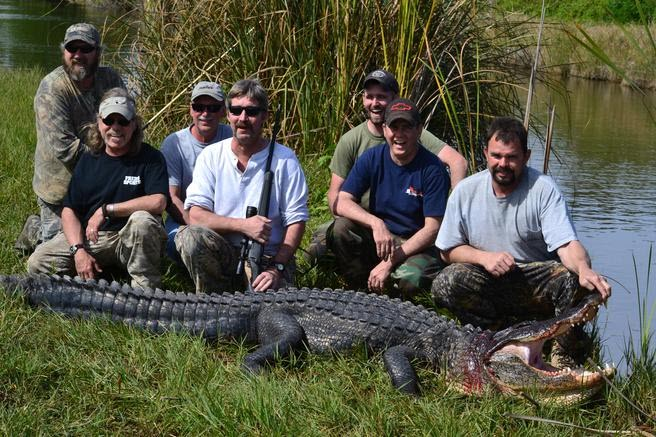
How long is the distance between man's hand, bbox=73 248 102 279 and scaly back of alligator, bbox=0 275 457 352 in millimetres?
403

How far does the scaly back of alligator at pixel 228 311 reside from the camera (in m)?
4.36

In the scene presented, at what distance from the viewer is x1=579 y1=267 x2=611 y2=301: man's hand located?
151 inches

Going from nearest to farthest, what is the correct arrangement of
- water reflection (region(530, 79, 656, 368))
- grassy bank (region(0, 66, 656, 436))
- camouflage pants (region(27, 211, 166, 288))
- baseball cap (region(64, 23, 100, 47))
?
grassy bank (region(0, 66, 656, 436))
camouflage pants (region(27, 211, 166, 288))
baseball cap (region(64, 23, 100, 47))
water reflection (region(530, 79, 656, 368))

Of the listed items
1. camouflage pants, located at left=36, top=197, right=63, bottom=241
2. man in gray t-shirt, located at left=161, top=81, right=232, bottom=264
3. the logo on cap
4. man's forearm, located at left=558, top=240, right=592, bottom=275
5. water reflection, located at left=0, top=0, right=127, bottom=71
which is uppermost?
water reflection, located at left=0, top=0, right=127, bottom=71

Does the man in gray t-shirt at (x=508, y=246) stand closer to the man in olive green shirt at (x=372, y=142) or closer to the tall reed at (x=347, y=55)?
the man in olive green shirt at (x=372, y=142)

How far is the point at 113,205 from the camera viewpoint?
495 cm

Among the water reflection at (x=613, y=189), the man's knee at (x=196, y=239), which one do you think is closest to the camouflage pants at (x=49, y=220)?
the man's knee at (x=196, y=239)

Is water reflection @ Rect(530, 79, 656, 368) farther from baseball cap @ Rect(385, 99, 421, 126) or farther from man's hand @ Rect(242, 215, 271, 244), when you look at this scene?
man's hand @ Rect(242, 215, 271, 244)

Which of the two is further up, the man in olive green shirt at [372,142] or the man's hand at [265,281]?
the man in olive green shirt at [372,142]

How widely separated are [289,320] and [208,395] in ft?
3.36

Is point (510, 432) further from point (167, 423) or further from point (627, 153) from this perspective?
point (627, 153)

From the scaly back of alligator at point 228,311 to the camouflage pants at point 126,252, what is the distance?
39cm

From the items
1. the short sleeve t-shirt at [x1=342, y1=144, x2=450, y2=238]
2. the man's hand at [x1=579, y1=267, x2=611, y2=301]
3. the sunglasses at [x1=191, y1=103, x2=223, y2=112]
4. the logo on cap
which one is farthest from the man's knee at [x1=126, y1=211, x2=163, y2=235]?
the man's hand at [x1=579, y1=267, x2=611, y2=301]

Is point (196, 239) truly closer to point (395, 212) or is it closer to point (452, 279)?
point (395, 212)
